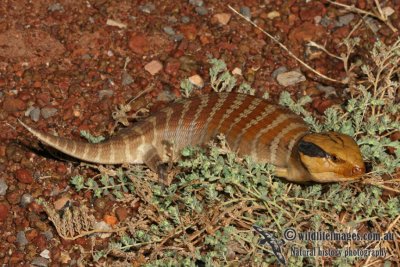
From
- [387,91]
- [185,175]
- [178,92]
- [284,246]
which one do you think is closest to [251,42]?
[178,92]

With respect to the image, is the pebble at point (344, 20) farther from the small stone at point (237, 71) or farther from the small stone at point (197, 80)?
the small stone at point (197, 80)

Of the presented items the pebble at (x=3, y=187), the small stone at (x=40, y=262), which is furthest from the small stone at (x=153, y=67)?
the small stone at (x=40, y=262)

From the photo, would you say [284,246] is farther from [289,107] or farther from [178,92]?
[178,92]

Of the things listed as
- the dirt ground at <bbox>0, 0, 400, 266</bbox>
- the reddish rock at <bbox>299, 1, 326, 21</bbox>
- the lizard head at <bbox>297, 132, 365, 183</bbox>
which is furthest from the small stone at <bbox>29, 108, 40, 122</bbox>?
the reddish rock at <bbox>299, 1, 326, 21</bbox>

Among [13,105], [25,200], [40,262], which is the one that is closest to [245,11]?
[13,105]

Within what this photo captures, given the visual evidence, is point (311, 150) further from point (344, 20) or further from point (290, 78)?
point (344, 20)

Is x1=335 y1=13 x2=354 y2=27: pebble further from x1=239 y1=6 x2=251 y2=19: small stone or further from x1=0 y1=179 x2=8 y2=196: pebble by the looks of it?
x1=0 y1=179 x2=8 y2=196: pebble
